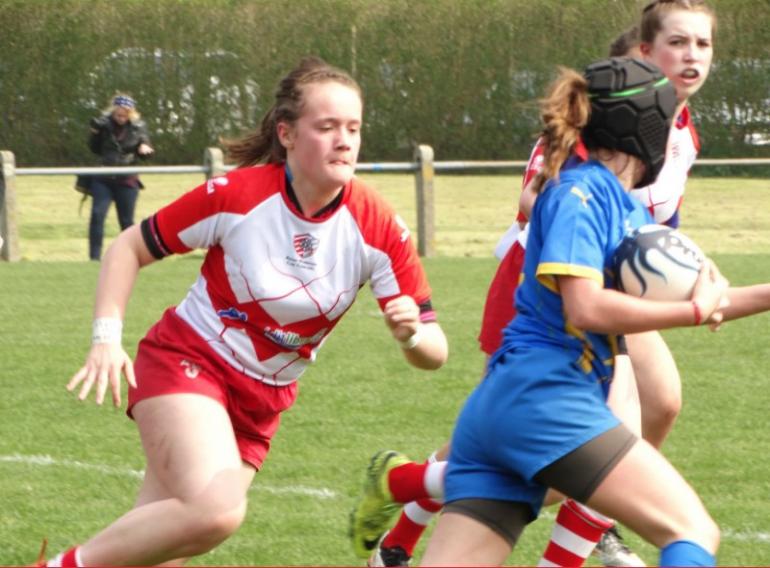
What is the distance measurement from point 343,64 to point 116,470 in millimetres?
23173

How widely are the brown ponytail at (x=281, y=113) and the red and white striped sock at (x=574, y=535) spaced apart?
4.64ft

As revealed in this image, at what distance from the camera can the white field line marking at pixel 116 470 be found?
6.84m

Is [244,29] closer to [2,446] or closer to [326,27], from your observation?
[326,27]

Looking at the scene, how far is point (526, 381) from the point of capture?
4039 millimetres

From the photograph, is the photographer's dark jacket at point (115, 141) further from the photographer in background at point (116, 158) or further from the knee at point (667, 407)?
the knee at point (667, 407)

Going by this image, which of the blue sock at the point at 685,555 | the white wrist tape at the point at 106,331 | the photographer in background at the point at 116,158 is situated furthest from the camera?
the photographer in background at the point at 116,158

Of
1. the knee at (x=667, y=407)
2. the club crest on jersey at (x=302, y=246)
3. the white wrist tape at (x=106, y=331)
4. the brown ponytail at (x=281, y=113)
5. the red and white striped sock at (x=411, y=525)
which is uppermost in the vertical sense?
the brown ponytail at (x=281, y=113)

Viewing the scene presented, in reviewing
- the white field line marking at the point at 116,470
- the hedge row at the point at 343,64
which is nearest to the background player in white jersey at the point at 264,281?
the white field line marking at the point at 116,470

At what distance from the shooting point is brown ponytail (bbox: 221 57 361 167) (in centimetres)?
494

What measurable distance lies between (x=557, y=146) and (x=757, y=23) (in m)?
26.8

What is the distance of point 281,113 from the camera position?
5.00m

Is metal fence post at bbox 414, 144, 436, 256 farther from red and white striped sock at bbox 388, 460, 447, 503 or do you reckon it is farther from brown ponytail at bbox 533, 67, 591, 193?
brown ponytail at bbox 533, 67, 591, 193

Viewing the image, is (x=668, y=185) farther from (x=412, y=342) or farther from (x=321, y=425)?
(x=321, y=425)

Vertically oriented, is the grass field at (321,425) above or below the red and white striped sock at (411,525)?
below
